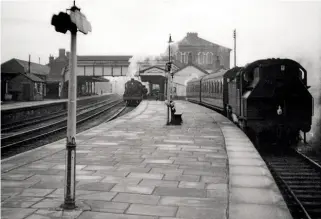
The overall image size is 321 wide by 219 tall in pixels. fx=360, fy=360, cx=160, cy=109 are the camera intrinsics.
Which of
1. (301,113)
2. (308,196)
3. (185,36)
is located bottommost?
(308,196)

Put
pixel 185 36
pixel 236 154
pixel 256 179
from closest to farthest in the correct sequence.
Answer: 1. pixel 256 179
2. pixel 236 154
3. pixel 185 36

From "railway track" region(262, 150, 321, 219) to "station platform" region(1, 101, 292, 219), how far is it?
566mm

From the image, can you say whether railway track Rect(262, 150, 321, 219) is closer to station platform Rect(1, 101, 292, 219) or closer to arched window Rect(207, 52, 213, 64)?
station platform Rect(1, 101, 292, 219)

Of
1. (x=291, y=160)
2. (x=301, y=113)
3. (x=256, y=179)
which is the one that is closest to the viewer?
(x=256, y=179)

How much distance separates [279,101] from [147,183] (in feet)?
22.6

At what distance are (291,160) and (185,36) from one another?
229 feet

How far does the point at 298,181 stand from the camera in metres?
7.75

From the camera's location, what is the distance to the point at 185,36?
7775 cm

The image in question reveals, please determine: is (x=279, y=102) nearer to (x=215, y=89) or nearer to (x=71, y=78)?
(x=71, y=78)

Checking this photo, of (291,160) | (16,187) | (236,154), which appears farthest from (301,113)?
(16,187)

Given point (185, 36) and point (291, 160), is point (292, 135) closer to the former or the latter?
point (291, 160)

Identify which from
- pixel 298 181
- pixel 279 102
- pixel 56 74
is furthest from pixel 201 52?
pixel 298 181

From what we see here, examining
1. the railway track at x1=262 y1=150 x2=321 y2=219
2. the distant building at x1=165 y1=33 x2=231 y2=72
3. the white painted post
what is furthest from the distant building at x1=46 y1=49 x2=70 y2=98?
the white painted post

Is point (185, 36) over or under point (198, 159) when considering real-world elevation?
over
